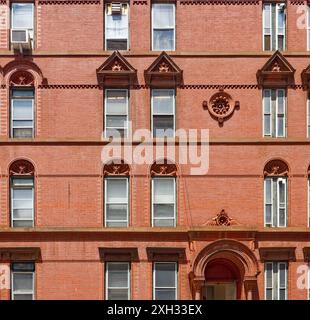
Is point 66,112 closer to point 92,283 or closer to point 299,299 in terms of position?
point 92,283

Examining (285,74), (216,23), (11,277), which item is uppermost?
(216,23)

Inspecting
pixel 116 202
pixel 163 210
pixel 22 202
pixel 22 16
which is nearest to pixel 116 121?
pixel 116 202

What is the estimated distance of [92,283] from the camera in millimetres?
26922

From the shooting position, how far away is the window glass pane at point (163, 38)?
2784cm

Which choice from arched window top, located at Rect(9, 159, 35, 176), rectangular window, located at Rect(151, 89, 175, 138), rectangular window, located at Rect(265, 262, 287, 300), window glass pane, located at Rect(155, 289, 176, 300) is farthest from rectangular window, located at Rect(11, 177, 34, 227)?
rectangular window, located at Rect(265, 262, 287, 300)

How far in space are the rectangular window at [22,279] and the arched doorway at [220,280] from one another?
5.34 metres

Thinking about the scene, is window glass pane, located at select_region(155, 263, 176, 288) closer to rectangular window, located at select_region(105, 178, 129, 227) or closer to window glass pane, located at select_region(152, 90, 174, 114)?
rectangular window, located at select_region(105, 178, 129, 227)

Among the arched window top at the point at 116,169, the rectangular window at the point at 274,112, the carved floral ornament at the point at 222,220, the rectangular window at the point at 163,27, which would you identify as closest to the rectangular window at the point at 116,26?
the rectangular window at the point at 163,27

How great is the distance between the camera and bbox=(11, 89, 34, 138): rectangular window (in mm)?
27531

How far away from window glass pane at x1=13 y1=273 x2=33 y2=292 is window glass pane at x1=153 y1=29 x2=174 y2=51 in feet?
26.9

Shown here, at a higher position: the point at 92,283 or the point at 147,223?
the point at 147,223

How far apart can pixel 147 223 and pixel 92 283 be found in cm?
248

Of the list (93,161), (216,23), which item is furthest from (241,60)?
(93,161)
